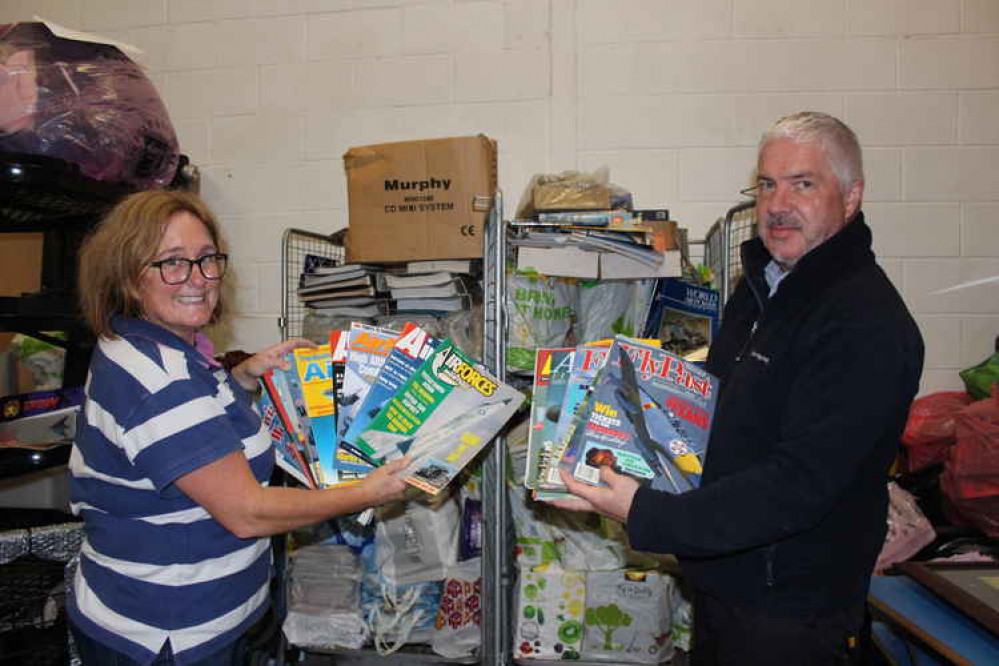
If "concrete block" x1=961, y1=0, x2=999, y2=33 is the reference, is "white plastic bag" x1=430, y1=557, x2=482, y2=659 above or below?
below

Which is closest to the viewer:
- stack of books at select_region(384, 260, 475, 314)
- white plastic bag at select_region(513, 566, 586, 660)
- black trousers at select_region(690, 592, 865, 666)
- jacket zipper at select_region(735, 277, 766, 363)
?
black trousers at select_region(690, 592, 865, 666)

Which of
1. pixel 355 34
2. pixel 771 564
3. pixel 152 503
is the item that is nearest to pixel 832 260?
pixel 771 564

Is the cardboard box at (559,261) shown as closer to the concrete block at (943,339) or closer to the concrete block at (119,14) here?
the concrete block at (943,339)

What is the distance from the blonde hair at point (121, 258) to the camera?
120 centimetres

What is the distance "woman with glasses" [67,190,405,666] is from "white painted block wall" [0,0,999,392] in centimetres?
171

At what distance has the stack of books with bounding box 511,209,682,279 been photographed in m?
1.95

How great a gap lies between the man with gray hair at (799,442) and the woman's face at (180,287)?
→ 0.80m

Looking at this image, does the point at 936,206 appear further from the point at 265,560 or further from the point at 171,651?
the point at 171,651

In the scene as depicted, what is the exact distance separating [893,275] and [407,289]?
1945 mm

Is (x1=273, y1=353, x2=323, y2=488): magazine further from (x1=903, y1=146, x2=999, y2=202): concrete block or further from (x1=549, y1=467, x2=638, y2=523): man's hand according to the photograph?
(x1=903, y1=146, x2=999, y2=202): concrete block

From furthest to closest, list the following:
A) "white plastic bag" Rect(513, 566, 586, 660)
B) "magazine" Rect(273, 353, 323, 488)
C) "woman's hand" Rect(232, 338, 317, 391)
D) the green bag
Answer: the green bag → "white plastic bag" Rect(513, 566, 586, 660) → "woman's hand" Rect(232, 338, 317, 391) → "magazine" Rect(273, 353, 323, 488)

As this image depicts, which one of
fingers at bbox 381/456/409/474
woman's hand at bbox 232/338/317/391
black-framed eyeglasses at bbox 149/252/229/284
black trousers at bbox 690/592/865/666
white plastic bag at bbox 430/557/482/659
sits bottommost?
white plastic bag at bbox 430/557/482/659

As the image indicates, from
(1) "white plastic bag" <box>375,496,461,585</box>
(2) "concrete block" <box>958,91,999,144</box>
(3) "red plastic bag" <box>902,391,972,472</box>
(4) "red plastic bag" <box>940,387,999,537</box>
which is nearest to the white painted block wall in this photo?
(2) "concrete block" <box>958,91,999,144</box>

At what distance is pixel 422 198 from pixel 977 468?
6.43 feet
